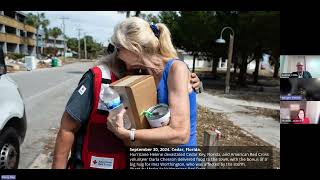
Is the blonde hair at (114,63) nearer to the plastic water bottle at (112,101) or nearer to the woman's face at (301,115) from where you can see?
the plastic water bottle at (112,101)

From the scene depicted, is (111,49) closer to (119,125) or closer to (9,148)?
(119,125)

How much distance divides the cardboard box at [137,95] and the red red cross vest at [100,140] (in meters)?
0.07

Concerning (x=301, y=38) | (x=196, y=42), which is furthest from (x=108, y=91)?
(x=196, y=42)

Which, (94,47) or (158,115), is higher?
(94,47)

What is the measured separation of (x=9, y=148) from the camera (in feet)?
9.45

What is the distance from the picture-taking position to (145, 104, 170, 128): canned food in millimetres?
1665

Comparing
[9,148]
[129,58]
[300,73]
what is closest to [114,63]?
[129,58]

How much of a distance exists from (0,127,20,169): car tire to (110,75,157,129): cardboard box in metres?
1.48

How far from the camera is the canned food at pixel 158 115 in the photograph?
5.46ft

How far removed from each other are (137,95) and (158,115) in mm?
137

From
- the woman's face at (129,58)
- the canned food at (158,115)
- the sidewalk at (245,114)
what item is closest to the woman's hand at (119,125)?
the canned food at (158,115)

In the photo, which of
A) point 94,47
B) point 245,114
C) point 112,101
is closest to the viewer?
point 112,101

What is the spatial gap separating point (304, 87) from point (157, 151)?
114 centimetres
